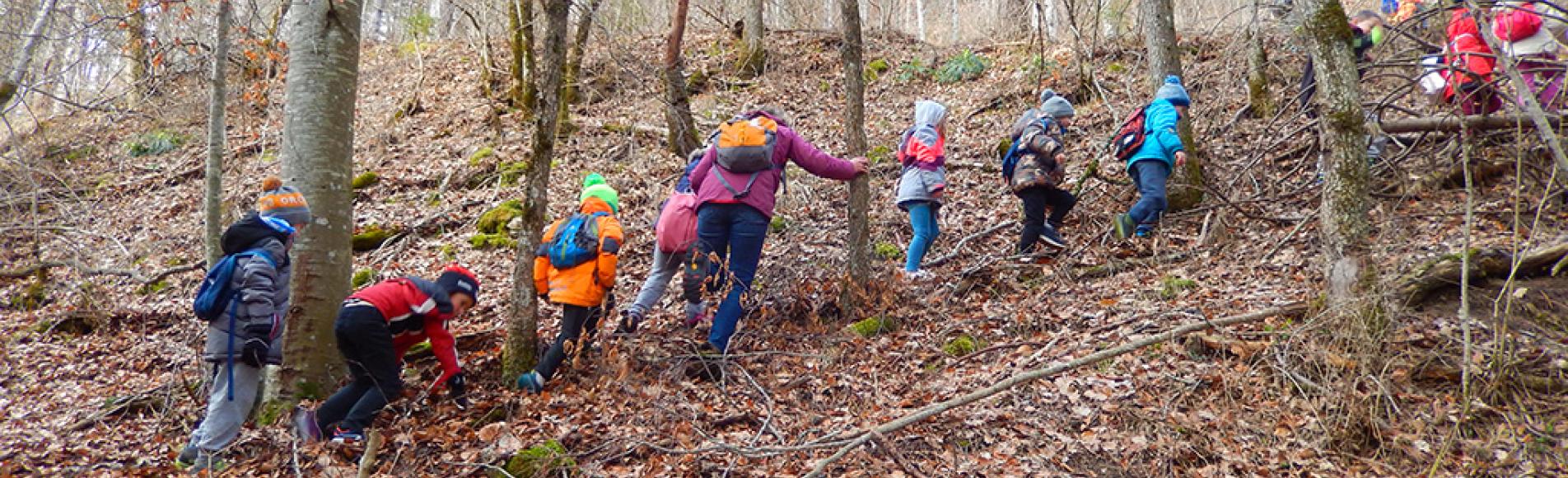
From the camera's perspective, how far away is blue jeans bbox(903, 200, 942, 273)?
281 inches

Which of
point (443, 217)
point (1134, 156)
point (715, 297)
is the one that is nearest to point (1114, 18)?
point (1134, 156)

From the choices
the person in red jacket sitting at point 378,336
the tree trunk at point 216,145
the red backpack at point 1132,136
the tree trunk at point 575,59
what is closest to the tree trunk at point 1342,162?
the red backpack at point 1132,136

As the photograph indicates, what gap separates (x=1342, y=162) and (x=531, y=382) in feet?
16.9

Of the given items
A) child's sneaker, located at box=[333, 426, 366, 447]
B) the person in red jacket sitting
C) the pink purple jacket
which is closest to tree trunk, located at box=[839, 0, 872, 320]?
the pink purple jacket

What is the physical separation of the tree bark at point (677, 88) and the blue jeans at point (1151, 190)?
5.01m

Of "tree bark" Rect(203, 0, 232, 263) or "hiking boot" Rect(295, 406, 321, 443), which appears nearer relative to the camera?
"hiking boot" Rect(295, 406, 321, 443)

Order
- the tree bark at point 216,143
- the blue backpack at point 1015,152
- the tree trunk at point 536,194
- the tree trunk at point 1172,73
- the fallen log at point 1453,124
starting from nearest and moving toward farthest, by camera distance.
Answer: the fallen log at point 1453,124, the tree trunk at point 536,194, the tree bark at point 216,143, the blue backpack at point 1015,152, the tree trunk at point 1172,73

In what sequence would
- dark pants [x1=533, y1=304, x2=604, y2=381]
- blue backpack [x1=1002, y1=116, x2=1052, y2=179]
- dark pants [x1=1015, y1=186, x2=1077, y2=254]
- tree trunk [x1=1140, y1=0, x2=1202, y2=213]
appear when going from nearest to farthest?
dark pants [x1=533, y1=304, x2=604, y2=381] < dark pants [x1=1015, y1=186, x2=1077, y2=254] < blue backpack [x1=1002, y1=116, x2=1052, y2=179] < tree trunk [x1=1140, y1=0, x2=1202, y2=213]

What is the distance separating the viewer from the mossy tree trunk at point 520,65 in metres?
12.1

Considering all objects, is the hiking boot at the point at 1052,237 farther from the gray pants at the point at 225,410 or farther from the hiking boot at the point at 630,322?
the gray pants at the point at 225,410

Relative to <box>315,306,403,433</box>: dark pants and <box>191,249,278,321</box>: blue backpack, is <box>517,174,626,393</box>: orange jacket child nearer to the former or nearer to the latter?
<box>315,306,403,433</box>: dark pants

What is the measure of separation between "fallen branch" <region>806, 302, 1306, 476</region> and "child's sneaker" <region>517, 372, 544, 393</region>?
7.15ft

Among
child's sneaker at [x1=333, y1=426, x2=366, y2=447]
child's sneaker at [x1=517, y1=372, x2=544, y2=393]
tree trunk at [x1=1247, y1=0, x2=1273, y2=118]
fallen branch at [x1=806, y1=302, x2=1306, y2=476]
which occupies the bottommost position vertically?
child's sneaker at [x1=333, y1=426, x2=366, y2=447]

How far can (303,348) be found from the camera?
18.3 feet
